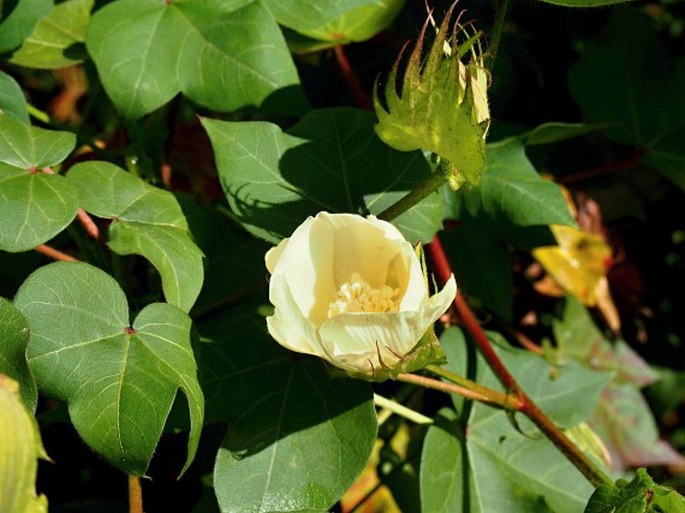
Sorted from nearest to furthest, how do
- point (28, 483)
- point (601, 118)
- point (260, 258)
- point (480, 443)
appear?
point (28, 483) → point (260, 258) → point (480, 443) → point (601, 118)

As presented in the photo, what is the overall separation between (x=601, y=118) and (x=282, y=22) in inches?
20.4

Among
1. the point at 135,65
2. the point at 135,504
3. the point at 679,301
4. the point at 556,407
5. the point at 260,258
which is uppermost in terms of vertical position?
the point at 135,65

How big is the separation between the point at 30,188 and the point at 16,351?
190mm

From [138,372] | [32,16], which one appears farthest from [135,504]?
[32,16]

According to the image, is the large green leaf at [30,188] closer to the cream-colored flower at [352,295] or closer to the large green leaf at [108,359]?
the large green leaf at [108,359]

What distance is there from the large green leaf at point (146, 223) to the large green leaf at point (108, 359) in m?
0.04

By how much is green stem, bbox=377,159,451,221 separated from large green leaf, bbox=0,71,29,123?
419mm

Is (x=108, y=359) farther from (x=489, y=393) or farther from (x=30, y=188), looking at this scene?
→ (x=489, y=393)

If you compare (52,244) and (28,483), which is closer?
(28,483)

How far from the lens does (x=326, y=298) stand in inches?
33.9

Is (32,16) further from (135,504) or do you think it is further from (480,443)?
(480,443)

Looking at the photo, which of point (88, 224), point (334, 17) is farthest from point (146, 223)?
point (334, 17)

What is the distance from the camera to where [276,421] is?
2.93 ft

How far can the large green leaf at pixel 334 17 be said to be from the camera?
3.45 ft
